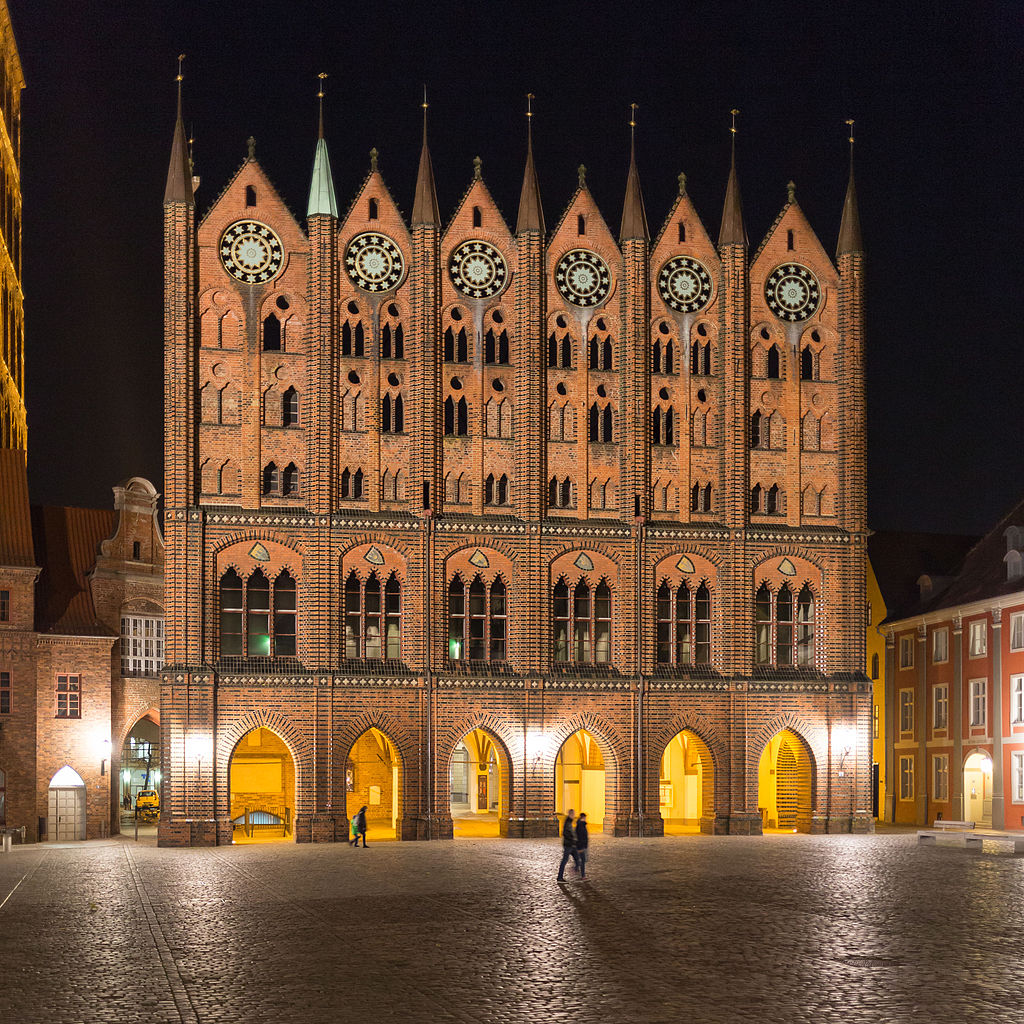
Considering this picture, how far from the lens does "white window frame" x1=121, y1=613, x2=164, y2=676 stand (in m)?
63.4

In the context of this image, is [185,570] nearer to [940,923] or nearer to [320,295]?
[320,295]

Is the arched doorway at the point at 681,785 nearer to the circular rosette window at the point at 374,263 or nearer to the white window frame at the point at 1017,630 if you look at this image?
A: the white window frame at the point at 1017,630

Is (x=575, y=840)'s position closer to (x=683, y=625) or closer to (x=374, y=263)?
(x=683, y=625)

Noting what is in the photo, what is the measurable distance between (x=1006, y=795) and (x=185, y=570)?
32955 millimetres

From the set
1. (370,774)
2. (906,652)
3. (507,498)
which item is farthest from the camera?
(906,652)

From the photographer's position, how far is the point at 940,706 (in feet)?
220

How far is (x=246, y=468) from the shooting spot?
180 ft

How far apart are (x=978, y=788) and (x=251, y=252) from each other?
36160mm

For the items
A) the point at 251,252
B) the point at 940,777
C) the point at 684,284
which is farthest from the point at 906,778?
the point at 251,252

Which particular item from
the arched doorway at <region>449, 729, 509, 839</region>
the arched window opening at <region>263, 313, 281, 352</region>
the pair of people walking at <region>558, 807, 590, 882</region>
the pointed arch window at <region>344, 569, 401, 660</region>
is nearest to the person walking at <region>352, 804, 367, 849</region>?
the pointed arch window at <region>344, 569, 401, 660</region>

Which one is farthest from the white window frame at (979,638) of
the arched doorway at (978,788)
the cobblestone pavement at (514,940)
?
the cobblestone pavement at (514,940)

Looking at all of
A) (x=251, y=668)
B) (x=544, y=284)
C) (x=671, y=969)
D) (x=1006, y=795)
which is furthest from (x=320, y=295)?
(x=671, y=969)

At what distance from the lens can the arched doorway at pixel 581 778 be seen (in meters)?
61.9

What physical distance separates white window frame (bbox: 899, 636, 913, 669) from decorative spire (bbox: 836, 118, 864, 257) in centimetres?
1937
